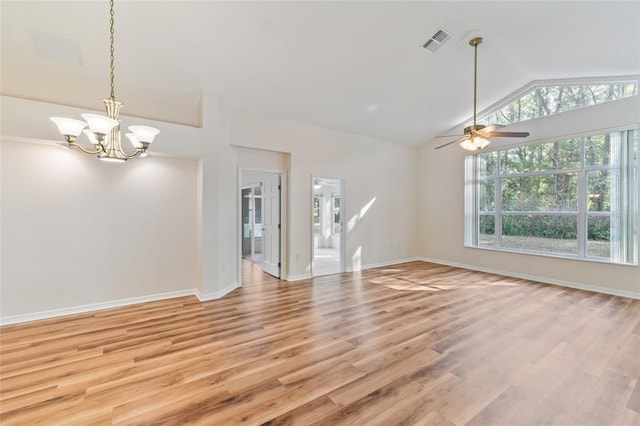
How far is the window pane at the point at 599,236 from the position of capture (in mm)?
4633

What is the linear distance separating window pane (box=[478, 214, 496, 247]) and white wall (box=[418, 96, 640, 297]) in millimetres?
228

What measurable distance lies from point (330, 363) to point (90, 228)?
3.69 metres

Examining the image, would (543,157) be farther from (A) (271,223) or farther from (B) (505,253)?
(A) (271,223)

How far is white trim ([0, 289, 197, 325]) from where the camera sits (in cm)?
327

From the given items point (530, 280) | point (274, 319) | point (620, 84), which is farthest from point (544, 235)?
point (274, 319)

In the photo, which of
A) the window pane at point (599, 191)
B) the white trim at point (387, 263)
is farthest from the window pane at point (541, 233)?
the white trim at point (387, 263)

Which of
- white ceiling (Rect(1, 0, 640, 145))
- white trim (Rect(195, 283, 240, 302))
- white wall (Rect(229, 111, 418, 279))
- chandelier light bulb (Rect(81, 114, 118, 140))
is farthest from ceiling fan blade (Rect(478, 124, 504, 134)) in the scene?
white trim (Rect(195, 283, 240, 302))

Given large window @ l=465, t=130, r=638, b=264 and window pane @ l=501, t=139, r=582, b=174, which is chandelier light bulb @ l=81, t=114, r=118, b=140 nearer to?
large window @ l=465, t=130, r=638, b=264

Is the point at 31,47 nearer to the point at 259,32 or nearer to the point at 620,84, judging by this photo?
the point at 259,32

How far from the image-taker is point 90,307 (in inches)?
144

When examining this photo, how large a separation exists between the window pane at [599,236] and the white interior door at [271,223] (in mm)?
5799

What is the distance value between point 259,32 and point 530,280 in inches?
254

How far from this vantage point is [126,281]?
3902 millimetres

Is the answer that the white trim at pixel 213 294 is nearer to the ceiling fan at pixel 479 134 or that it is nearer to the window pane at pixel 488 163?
the ceiling fan at pixel 479 134
